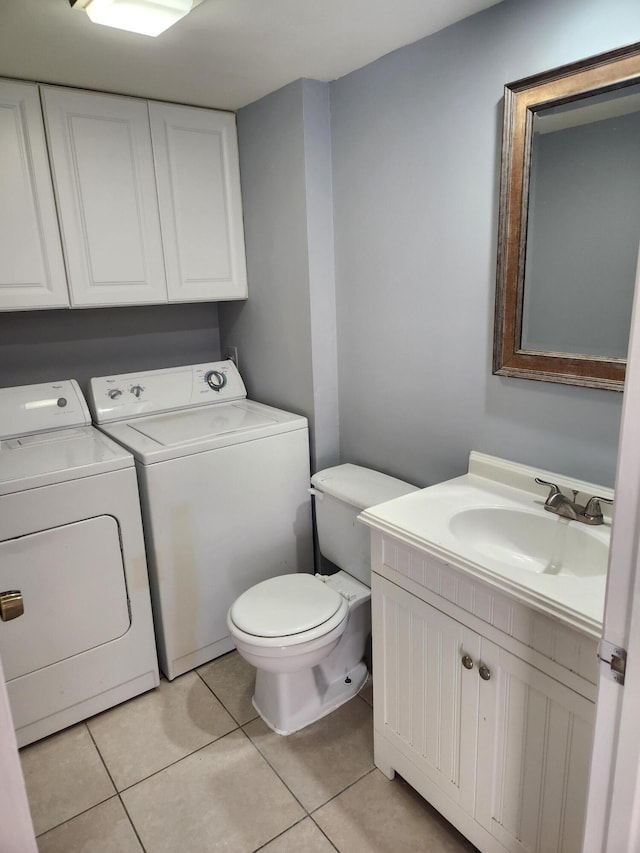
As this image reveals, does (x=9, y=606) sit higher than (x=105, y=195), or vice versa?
(x=105, y=195)

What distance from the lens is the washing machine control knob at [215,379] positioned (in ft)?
8.89

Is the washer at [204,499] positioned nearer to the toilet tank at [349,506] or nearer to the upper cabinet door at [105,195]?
the toilet tank at [349,506]

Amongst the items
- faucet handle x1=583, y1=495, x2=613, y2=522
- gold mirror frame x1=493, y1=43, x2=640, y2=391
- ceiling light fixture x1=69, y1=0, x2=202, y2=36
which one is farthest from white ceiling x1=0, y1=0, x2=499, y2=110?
faucet handle x1=583, y1=495, x2=613, y2=522

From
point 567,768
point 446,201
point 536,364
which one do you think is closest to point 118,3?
point 446,201

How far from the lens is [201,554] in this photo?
2.20 metres

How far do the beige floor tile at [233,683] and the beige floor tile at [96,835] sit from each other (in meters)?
0.47

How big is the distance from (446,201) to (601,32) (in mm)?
578

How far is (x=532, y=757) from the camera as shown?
4.17 feet

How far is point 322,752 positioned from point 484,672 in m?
0.83

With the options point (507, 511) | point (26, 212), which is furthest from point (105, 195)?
point (507, 511)

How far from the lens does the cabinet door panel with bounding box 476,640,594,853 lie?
1.19 metres

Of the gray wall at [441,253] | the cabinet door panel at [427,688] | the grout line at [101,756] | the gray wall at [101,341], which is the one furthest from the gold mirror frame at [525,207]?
the grout line at [101,756]

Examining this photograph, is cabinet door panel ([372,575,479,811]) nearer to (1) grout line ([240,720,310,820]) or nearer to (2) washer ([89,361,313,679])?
(1) grout line ([240,720,310,820])

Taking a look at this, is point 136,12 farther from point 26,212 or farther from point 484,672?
point 484,672
